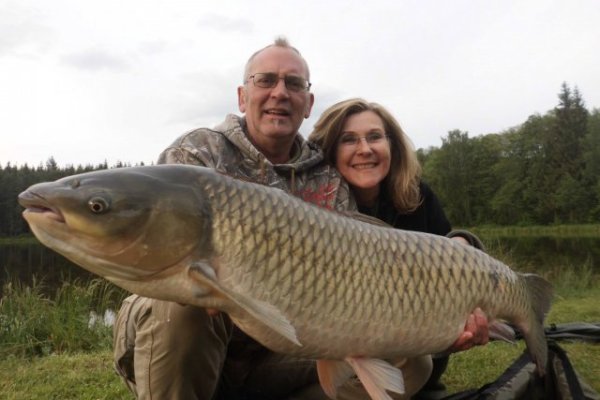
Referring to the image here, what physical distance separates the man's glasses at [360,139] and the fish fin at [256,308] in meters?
1.42

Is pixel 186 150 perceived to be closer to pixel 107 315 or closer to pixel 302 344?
pixel 302 344

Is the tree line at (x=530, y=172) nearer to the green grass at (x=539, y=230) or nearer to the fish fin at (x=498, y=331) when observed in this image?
the green grass at (x=539, y=230)

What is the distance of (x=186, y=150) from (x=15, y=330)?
11.8ft

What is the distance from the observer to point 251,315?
1783mm

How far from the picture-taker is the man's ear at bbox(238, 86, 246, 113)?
3.02 metres

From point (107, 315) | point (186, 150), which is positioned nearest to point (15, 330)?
point (107, 315)

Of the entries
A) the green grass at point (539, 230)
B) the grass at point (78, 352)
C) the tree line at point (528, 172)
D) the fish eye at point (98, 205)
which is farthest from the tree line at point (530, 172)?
the fish eye at point (98, 205)

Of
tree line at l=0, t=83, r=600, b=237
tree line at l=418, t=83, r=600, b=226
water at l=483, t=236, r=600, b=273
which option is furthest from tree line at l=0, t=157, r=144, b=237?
water at l=483, t=236, r=600, b=273

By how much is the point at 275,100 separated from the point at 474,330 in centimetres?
139

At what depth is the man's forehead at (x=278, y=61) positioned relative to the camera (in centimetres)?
289

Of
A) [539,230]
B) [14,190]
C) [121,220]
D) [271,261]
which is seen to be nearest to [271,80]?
[271,261]

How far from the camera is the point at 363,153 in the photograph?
295cm

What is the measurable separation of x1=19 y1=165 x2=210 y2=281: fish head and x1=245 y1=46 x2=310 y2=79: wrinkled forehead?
1281mm

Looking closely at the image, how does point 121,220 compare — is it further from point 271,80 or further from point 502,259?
point 502,259
